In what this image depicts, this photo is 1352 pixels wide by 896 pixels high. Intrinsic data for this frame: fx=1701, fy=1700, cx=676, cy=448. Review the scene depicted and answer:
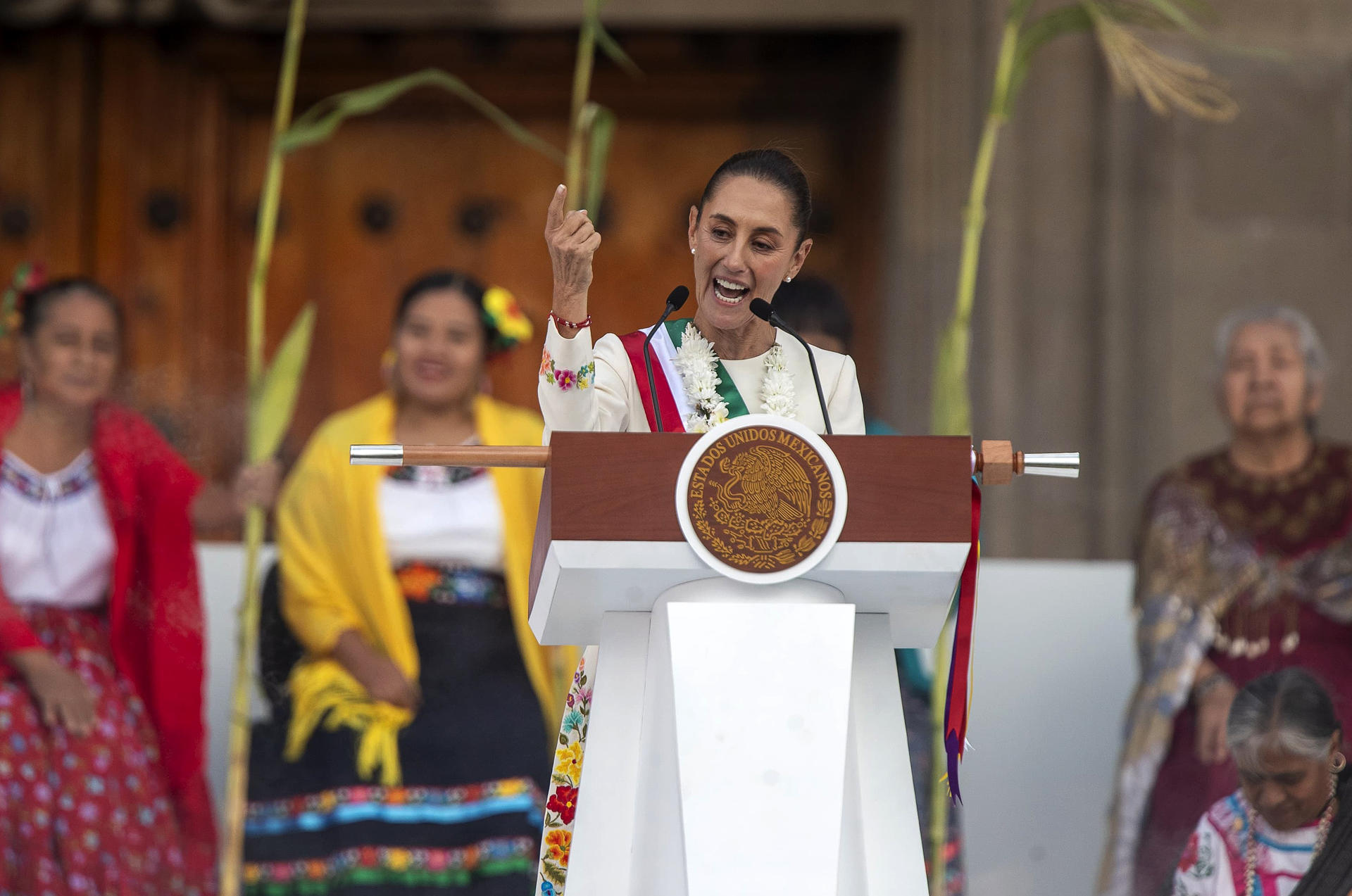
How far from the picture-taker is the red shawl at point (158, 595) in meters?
3.63

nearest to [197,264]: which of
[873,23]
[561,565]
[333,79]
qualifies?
[333,79]

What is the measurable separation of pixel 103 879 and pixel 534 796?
0.88 m

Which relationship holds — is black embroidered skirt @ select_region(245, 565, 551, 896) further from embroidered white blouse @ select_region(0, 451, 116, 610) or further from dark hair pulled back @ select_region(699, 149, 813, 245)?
dark hair pulled back @ select_region(699, 149, 813, 245)

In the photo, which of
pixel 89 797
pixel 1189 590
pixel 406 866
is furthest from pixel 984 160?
pixel 89 797

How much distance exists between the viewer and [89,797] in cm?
346

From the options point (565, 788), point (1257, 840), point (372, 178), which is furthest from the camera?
point (372, 178)

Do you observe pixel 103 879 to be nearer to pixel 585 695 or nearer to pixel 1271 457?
pixel 585 695

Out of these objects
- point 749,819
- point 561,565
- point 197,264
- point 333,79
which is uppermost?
point 333,79

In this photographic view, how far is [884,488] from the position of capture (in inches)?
66.3

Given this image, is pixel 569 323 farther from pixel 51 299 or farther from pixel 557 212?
pixel 51 299

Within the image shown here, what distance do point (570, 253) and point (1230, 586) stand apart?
2371 mm

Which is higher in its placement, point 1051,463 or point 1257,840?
point 1051,463

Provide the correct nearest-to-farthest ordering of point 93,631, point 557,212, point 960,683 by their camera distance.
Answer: point 557,212 → point 960,683 → point 93,631

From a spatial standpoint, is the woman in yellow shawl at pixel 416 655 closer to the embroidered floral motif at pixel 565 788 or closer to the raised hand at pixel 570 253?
the embroidered floral motif at pixel 565 788
